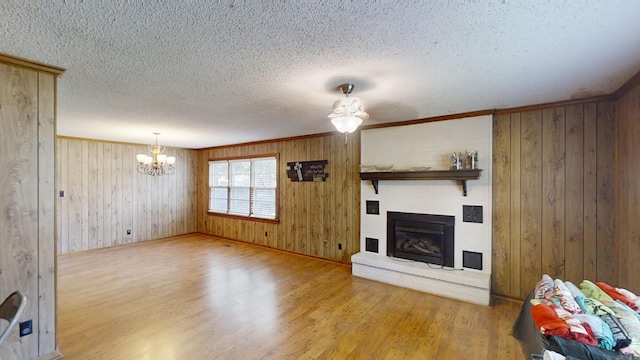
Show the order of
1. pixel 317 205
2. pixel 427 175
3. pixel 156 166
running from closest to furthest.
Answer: pixel 427 175 < pixel 317 205 < pixel 156 166

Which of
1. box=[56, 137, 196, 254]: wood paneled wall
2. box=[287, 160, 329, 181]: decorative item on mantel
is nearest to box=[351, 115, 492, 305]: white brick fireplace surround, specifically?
box=[287, 160, 329, 181]: decorative item on mantel

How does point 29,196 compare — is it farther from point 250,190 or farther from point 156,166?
point 250,190

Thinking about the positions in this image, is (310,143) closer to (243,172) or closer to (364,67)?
(243,172)

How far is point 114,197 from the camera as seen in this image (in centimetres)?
593

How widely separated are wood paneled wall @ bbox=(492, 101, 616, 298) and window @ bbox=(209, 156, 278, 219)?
406 centimetres

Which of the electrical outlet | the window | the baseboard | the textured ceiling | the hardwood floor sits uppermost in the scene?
the textured ceiling

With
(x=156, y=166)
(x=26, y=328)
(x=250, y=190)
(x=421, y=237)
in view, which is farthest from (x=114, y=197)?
(x=421, y=237)

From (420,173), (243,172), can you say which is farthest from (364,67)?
(243,172)

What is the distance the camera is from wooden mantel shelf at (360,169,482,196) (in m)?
3.35

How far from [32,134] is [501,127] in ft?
15.5

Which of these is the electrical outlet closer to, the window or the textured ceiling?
the textured ceiling

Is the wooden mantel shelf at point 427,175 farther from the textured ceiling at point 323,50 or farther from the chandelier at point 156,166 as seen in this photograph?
the chandelier at point 156,166

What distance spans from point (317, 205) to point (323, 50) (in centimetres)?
351

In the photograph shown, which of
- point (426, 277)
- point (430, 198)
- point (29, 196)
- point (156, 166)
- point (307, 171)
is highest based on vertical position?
point (156, 166)
